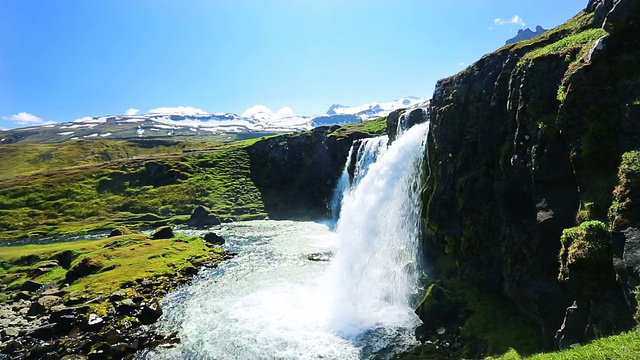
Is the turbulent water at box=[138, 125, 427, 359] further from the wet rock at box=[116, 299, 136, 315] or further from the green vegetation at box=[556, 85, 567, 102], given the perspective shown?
the green vegetation at box=[556, 85, 567, 102]

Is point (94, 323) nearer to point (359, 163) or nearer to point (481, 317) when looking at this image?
point (481, 317)

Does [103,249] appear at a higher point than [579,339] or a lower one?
lower

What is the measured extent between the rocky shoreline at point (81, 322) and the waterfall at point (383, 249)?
20313 mm

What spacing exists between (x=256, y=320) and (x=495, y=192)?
28.7 meters

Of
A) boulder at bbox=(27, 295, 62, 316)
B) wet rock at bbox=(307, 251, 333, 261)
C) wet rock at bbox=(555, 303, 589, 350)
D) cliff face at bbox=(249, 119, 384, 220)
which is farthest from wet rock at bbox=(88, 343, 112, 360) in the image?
cliff face at bbox=(249, 119, 384, 220)

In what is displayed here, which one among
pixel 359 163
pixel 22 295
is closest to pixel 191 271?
pixel 22 295

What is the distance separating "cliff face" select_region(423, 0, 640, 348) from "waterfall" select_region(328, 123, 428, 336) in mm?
4030

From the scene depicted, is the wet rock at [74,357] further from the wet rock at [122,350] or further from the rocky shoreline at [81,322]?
the wet rock at [122,350]

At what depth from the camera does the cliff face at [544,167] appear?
20.8m

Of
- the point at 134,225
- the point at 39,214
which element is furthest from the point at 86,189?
the point at 134,225

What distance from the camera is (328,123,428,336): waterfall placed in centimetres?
3988

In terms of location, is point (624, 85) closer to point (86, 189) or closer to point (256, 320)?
point (256, 320)

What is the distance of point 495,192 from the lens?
109ft

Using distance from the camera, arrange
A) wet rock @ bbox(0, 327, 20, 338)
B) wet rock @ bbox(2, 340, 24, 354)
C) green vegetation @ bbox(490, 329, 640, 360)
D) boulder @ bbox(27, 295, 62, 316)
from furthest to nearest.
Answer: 1. boulder @ bbox(27, 295, 62, 316)
2. wet rock @ bbox(0, 327, 20, 338)
3. wet rock @ bbox(2, 340, 24, 354)
4. green vegetation @ bbox(490, 329, 640, 360)
